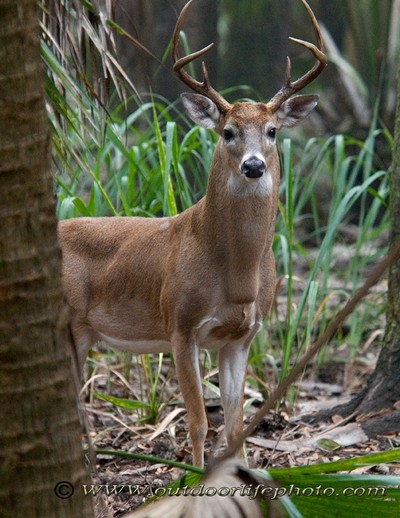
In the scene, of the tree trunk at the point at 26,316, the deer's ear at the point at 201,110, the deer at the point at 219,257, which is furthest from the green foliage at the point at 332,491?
the deer's ear at the point at 201,110

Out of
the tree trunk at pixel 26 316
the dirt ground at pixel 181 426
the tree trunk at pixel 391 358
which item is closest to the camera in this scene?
the tree trunk at pixel 26 316

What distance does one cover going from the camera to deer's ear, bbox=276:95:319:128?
4734mm

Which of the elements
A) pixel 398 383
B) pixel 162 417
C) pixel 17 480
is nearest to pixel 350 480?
pixel 17 480

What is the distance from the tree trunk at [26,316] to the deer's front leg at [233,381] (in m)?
2.54

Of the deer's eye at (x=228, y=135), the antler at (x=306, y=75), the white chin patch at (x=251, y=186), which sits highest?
the antler at (x=306, y=75)

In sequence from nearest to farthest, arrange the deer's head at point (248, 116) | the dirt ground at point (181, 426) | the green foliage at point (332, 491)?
the green foliage at point (332, 491) → the deer's head at point (248, 116) → the dirt ground at point (181, 426)

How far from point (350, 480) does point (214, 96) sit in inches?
107

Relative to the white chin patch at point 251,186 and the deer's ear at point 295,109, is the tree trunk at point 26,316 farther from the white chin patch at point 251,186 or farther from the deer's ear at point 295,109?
the deer's ear at point 295,109

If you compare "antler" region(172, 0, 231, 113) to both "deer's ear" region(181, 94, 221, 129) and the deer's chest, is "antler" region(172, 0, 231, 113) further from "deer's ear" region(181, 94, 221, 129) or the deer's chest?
the deer's chest

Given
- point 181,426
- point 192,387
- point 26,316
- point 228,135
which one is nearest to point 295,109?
point 228,135

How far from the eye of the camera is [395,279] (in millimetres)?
4895

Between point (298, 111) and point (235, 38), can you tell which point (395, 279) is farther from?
point (235, 38)

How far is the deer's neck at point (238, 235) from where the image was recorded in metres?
4.47

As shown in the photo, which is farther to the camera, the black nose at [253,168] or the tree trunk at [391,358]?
the tree trunk at [391,358]
